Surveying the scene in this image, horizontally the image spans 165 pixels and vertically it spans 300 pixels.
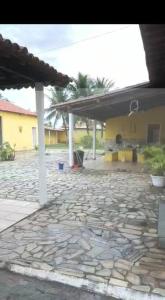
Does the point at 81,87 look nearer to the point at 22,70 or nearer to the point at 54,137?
the point at 54,137

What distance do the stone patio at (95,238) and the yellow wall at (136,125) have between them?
884 cm

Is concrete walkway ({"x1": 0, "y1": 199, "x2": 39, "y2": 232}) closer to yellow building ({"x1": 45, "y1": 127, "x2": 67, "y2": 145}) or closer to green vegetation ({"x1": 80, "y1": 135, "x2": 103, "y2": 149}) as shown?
green vegetation ({"x1": 80, "y1": 135, "x2": 103, "y2": 149})

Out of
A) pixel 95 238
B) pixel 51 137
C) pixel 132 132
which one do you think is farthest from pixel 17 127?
pixel 95 238

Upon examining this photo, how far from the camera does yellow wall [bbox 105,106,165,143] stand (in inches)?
613

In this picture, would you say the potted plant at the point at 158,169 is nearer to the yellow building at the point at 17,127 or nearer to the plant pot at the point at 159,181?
the plant pot at the point at 159,181

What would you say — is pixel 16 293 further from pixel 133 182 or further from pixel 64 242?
pixel 133 182

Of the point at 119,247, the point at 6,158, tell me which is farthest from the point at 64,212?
the point at 6,158

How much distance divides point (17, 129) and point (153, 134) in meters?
10.1

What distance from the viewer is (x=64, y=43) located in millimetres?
13164

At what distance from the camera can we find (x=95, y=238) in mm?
4281

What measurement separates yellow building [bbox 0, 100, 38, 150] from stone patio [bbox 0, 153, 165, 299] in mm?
11993

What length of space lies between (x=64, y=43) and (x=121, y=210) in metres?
9.89

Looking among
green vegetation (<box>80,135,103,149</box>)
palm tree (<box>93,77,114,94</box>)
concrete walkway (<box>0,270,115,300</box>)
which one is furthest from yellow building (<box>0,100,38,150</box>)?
concrete walkway (<box>0,270,115,300</box>)

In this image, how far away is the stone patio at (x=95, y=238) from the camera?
326 cm
